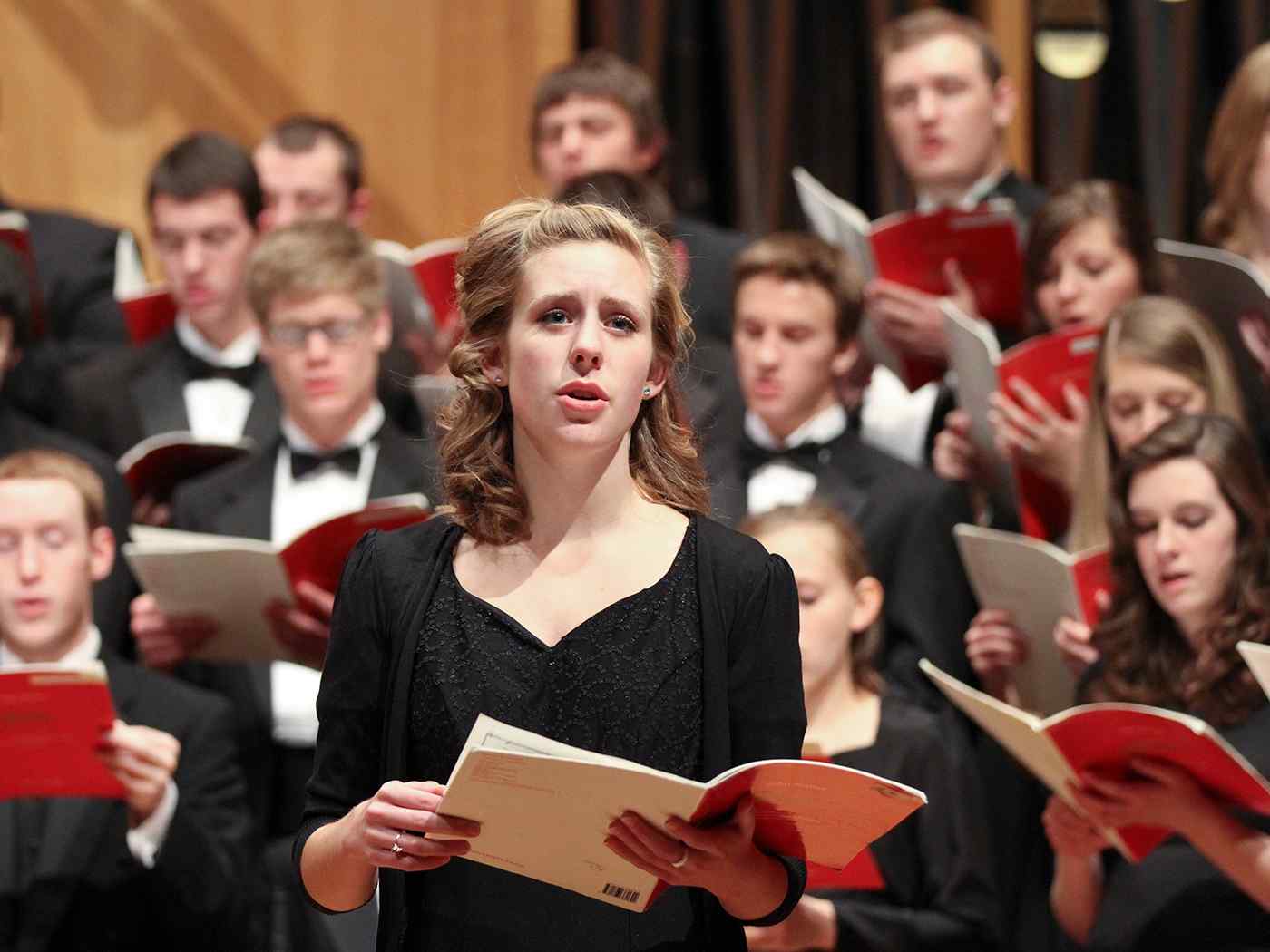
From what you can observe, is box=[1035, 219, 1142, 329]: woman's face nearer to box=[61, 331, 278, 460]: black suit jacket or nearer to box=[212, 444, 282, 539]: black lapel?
box=[212, 444, 282, 539]: black lapel

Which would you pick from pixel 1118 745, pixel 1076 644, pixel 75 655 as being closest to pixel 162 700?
pixel 75 655

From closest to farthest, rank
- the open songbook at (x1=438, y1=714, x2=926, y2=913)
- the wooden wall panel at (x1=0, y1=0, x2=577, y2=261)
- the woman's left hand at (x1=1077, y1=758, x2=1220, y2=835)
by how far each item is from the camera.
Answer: the open songbook at (x1=438, y1=714, x2=926, y2=913) < the woman's left hand at (x1=1077, y1=758, x2=1220, y2=835) < the wooden wall panel at (x1=0, y1=0, x2=577, y2=261)

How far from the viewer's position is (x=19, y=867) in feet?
11.1

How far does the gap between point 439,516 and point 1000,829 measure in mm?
1838

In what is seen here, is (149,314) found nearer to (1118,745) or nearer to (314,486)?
(314,486)

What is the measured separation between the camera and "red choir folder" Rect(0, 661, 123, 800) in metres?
2.97

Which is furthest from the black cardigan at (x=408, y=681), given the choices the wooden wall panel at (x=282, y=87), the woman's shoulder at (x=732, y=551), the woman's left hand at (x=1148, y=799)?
the wooden wall panel at (x=282, y=87)

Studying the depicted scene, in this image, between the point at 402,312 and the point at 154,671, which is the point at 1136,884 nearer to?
the point at 154,671

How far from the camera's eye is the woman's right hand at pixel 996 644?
3385 mm

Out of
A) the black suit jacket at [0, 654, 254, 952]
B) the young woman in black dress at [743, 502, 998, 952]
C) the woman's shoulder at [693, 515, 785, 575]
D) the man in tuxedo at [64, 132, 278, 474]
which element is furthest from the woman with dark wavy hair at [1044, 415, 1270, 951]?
the man in tuxedo at [64, 132, 278, 474]

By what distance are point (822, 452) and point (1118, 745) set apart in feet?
4.11

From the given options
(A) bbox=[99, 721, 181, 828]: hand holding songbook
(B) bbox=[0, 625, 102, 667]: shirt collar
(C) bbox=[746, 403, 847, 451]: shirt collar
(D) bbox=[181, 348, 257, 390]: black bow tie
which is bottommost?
(A) bbox=[99, 721, 181, 828]: hand holding songbook

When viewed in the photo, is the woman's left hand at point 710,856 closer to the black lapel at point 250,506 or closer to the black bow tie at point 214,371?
the black lapel at point 250,506

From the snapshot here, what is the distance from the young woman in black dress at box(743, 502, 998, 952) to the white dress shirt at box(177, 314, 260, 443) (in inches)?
57.7
